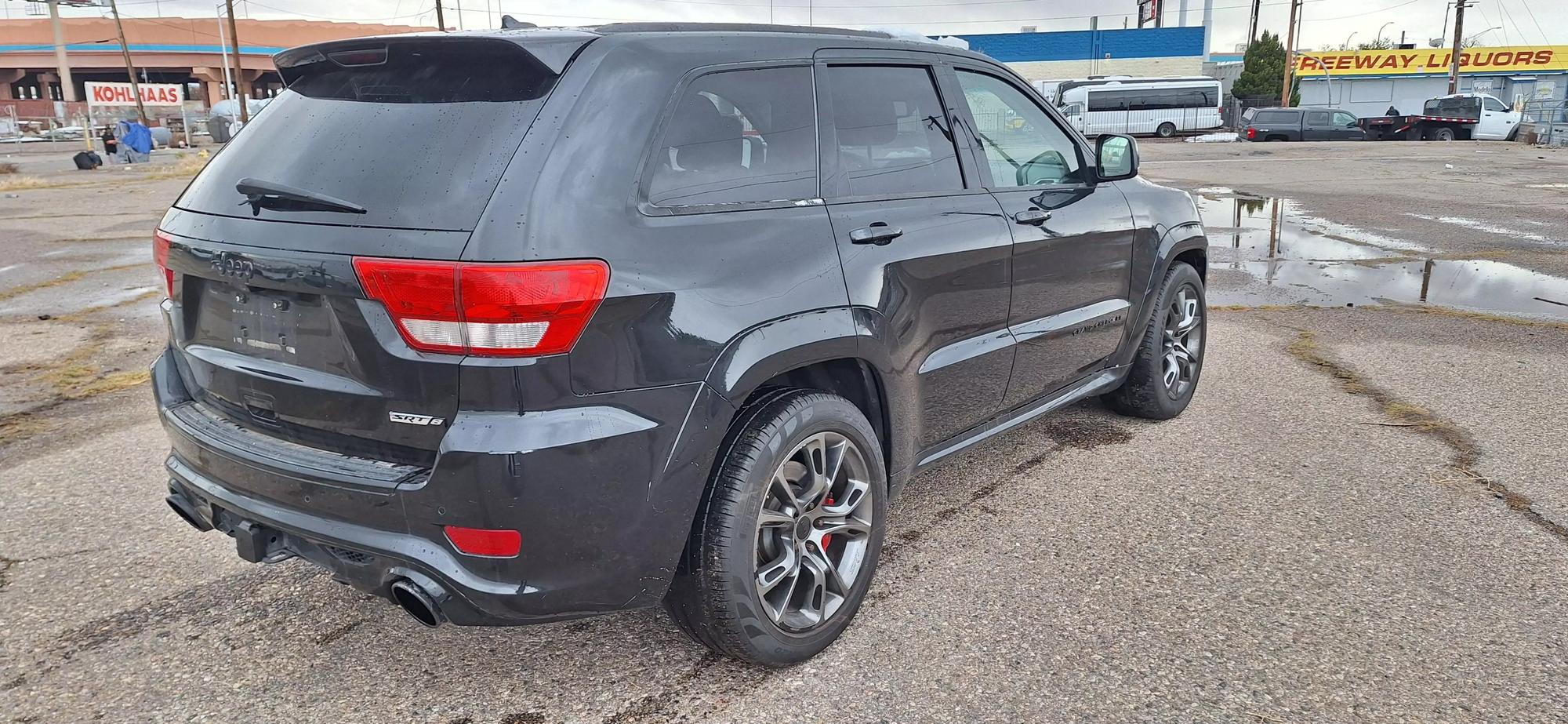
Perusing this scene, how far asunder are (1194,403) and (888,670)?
3230 mm

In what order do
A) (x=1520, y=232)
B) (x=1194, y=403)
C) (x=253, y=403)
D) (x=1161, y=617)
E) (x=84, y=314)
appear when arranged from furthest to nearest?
(x=1520, y=232) < (x=84, y=314) < (x=1194, y=403) < (x=1161, y=617) < (x=253, y=403)

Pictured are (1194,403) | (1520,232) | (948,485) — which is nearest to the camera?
(948,485)

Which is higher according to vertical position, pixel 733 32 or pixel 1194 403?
pixel 733 32

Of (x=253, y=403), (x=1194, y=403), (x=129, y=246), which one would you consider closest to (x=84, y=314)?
(x=129, y=246)

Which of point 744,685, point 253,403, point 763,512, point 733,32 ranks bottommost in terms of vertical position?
point 744,685

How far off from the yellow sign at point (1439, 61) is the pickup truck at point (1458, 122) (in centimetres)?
1792

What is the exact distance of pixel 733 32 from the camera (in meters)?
3.01

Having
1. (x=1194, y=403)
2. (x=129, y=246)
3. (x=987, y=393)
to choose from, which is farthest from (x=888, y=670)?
(x=129, y=246)

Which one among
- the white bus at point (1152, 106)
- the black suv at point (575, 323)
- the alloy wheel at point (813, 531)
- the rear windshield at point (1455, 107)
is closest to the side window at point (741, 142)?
the black suv at point (575, 323)

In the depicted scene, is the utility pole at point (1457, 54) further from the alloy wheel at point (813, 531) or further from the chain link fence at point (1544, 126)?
the alloy wheel at point (813, 531)

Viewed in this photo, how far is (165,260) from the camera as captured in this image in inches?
116

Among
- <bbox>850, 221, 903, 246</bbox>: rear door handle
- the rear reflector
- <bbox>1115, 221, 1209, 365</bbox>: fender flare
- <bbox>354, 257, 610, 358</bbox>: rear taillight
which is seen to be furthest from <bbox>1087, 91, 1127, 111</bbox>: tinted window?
the rear reflector

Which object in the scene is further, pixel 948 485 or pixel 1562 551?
pixel 948 485

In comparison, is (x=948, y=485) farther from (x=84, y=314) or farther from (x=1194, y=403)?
(x=84, y=314)
